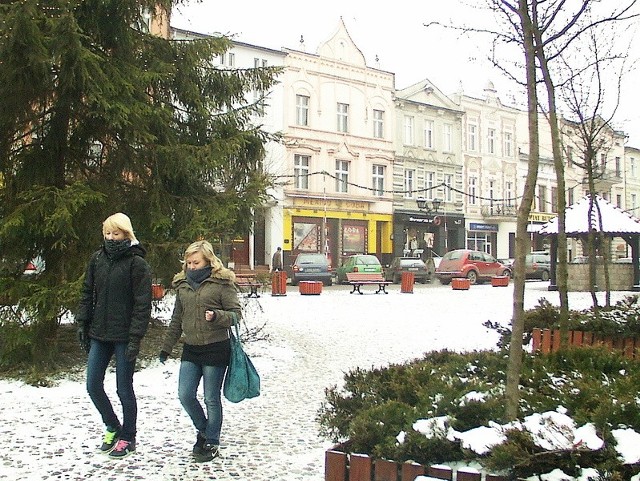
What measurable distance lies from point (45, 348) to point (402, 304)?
1300cm

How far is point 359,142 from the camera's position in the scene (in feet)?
136

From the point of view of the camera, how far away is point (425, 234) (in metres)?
44.9

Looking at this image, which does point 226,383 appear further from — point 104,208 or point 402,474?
point 104,208

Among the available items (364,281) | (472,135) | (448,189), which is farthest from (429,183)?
(364,281)

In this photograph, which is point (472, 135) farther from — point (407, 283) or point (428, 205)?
point (407, 283)

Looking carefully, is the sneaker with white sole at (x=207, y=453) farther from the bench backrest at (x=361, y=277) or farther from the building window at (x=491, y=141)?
the building window at (x=491, y=141)

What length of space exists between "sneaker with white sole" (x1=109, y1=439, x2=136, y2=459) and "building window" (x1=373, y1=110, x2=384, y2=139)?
38.1 meters

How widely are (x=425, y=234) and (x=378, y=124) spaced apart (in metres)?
7.81

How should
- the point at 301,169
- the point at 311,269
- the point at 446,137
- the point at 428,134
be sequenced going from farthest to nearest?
the point at 446,137 → the point at 428,134 → the point at 301,169 → the point at 311,269

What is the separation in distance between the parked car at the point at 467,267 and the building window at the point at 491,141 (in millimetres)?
16406

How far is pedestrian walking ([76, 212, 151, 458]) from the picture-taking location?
5289mm

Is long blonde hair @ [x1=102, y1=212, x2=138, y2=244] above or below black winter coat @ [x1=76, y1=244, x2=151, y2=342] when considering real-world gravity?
above

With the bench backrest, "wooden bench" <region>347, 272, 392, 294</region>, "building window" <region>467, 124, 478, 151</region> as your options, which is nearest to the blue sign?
"building window" <region>467, 124, 478, 151</region>

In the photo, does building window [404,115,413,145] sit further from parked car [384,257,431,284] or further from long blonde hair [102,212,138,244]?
long blonde hair [102,212,138,244]
